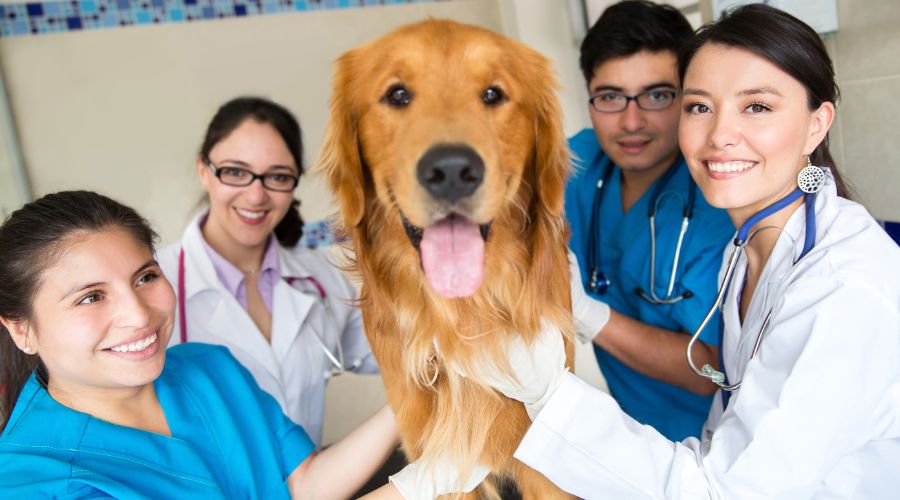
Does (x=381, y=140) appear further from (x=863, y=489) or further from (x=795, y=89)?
(x=863, y=489)

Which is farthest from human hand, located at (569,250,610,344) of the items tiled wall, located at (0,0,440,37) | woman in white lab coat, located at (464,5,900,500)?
tiled wall, located at (0,0,440,37)

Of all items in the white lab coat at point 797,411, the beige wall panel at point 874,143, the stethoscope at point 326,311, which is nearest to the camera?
the white lab coat at point 797,411

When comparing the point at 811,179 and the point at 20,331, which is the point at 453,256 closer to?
the point at 811,179

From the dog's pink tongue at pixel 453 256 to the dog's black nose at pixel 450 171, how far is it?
10 centimetres

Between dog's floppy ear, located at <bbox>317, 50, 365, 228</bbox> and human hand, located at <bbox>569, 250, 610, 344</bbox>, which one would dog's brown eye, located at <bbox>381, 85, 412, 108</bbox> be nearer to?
dog's floppy ear, located at <bbox>317, 50, 365, 228</bbox>

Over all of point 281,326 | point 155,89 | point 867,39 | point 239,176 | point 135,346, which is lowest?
point 281,326

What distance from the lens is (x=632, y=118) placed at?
1.71 m

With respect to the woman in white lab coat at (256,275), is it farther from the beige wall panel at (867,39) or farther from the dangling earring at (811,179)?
the beige wall panel at (867,39)

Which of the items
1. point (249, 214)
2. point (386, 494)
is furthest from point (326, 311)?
point (386, 494)

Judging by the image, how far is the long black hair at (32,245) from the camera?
3.83ft

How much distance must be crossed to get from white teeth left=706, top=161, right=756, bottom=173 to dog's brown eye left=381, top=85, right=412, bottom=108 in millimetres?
644

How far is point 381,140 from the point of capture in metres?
1.28

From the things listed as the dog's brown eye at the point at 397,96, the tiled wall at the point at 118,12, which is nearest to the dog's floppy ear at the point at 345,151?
the dog's brown eye at the point at 397,96

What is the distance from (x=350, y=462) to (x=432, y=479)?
24 cm
